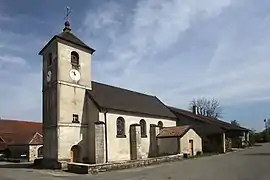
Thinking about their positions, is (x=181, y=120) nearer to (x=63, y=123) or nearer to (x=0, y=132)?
(x=63, y=123)

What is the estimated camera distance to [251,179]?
15969 millimetres

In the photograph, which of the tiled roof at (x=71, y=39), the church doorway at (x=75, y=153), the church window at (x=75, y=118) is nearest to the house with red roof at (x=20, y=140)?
the church doorway at (x=75, y=153)

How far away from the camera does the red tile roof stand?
4953cm

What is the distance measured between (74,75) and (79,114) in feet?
12.6

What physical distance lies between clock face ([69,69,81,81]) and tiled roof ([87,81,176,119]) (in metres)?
1.95

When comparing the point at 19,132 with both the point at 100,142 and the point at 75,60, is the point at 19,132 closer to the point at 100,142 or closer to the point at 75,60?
the point at 75,60

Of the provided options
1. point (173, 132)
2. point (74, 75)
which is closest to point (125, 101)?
point (173, 132)

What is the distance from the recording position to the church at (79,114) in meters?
29.2

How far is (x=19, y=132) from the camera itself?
57469 millimetres

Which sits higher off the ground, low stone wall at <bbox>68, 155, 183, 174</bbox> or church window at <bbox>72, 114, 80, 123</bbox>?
church window at <bbox>72, 114, 80, 123</bbox>

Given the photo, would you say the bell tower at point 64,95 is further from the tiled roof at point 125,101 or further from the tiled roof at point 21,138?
the tiled roof at point 21,138

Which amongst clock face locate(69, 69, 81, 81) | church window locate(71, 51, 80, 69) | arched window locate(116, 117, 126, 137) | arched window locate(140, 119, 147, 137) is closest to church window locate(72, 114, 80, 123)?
clock face locate(69, 69, 81, 81)

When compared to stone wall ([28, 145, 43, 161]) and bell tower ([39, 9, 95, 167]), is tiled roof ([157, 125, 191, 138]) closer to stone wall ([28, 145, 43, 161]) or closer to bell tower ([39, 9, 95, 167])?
bell tower ([39, 9, 95, 167])

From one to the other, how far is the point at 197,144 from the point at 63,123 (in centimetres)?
1852
